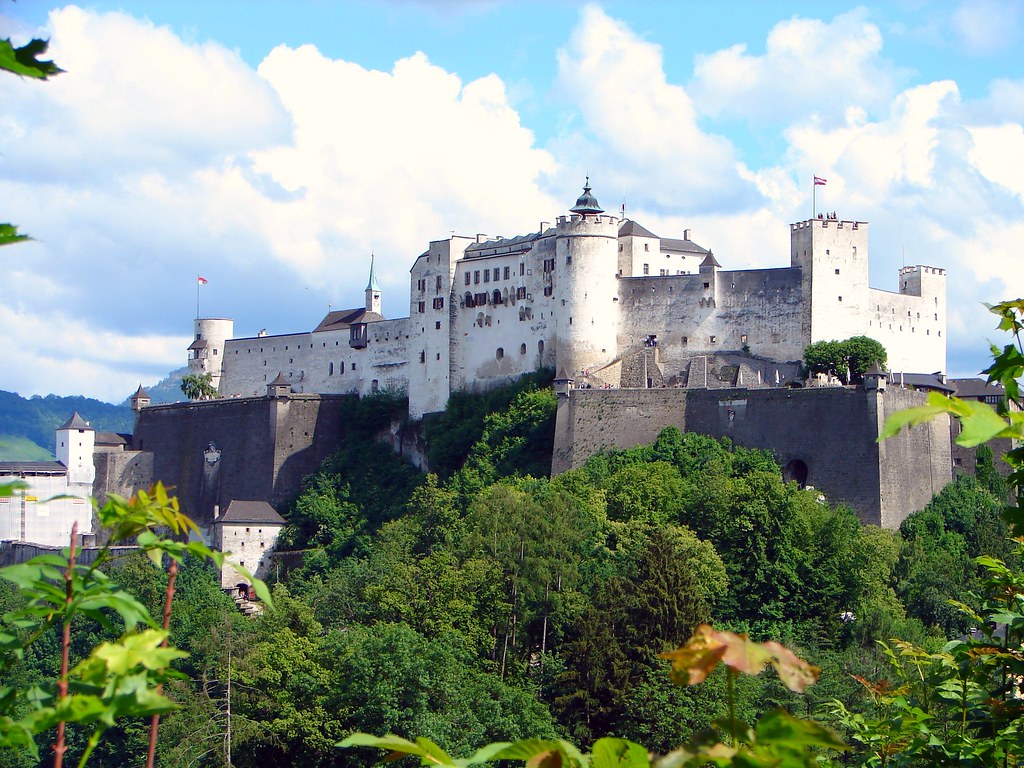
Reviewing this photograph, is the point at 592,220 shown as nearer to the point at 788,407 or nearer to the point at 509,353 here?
the point at 509,353

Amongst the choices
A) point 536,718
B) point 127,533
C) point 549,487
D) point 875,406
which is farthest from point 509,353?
point 127,533

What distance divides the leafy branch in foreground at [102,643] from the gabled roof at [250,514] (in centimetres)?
5928

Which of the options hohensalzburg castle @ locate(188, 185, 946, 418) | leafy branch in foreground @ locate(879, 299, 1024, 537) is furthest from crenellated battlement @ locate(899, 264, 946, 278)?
leafy branch in foreground @ locate(879, 299, 1024, 537)

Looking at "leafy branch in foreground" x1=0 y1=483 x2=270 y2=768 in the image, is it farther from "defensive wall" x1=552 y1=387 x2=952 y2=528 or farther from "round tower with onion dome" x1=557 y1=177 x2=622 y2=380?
"round tower with onion dome" x1=557 y1=177 x2=622 y2=380

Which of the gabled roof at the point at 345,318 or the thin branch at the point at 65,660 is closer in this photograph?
the thin branch at the point at 65,660

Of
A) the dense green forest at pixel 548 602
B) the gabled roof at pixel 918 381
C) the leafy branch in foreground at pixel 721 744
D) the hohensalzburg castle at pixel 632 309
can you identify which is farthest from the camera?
the hohensalzburg castle at pixel 632 309

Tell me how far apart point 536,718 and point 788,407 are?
18.2m

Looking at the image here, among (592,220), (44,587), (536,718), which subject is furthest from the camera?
(592,220)

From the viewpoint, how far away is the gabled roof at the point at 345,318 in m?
70.6

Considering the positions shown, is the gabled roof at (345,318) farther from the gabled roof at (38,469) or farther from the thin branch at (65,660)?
the thin branch at (65,660)

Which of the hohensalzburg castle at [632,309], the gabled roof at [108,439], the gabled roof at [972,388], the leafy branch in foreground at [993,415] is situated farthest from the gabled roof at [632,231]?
the leafy branch in foreground at [993,415]

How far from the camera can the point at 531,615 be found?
45125 millimetres

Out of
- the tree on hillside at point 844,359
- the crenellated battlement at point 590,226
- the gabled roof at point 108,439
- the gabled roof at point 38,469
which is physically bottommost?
the gabled roof at point 38,469

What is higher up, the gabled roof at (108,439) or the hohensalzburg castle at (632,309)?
the hohensalzburg castle at (632,309)
